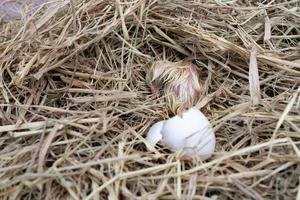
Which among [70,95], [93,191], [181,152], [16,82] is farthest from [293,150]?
[16,82]

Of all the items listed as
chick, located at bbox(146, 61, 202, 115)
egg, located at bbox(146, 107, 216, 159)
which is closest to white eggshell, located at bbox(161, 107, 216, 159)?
egg, located at bbox(146, 107, 216, 159)

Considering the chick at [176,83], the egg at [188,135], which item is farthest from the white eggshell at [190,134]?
the chick at [176,83]

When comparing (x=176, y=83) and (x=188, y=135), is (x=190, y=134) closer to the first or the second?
(x=188, y=135)

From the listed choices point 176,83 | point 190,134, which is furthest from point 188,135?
point 176,83

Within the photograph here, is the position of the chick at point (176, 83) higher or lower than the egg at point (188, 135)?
higher

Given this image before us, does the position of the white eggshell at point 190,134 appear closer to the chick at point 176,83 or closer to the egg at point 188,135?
the egg at point 188,135

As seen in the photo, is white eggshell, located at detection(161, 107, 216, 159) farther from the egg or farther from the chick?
the chick

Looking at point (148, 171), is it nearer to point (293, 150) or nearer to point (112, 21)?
point (293, 150)

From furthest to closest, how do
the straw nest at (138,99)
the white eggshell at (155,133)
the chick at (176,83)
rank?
the chick at (176,83)
the white eggshell at (155,133)
the straw nest at (138,99)
